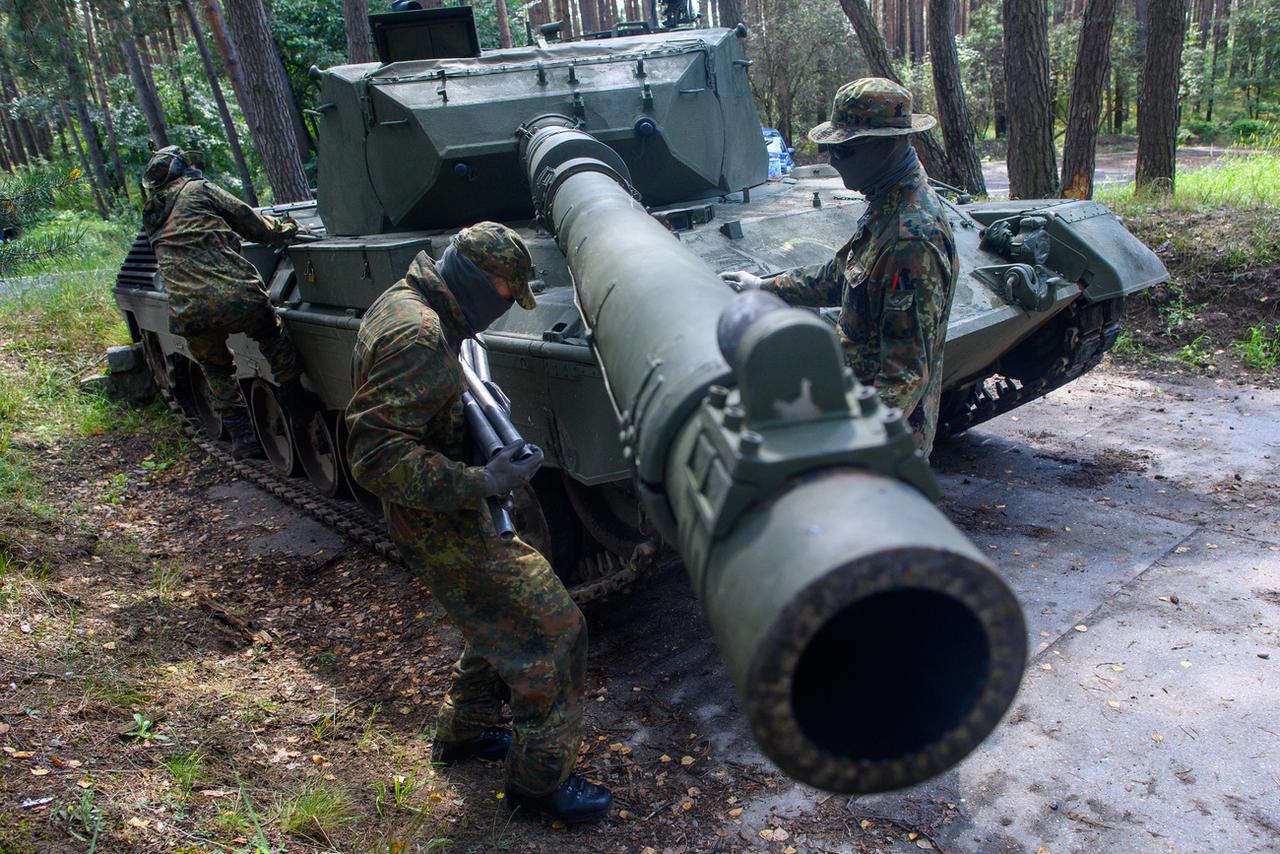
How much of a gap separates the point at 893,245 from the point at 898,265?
70 mm

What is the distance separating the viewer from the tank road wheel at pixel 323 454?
6.29 m

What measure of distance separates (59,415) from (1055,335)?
7496 millimetres

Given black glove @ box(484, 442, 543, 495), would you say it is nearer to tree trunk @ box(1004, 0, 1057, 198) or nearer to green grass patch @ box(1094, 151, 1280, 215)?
green grass patch @ box(1094, 151, 1280, 215)

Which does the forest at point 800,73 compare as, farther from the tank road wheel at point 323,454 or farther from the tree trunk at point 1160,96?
the tank road wheel at point 323,454

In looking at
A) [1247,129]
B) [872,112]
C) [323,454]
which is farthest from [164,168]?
[1247,129]

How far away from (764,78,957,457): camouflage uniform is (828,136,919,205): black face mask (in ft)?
0.09

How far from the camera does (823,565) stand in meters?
1.30

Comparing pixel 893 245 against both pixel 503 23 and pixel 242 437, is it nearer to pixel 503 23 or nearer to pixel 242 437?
pixel 242 437

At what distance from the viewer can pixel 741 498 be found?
1.46 m

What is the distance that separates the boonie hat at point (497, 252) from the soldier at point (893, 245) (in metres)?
0.73

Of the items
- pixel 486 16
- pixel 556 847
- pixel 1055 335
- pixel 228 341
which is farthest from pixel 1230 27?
pixel 556 847

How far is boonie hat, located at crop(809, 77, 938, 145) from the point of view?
3453 mm

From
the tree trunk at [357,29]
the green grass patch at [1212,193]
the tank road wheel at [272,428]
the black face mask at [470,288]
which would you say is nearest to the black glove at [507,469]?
the black face mask at [470,288]

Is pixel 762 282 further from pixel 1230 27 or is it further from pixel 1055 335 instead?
pixel 1230 27
